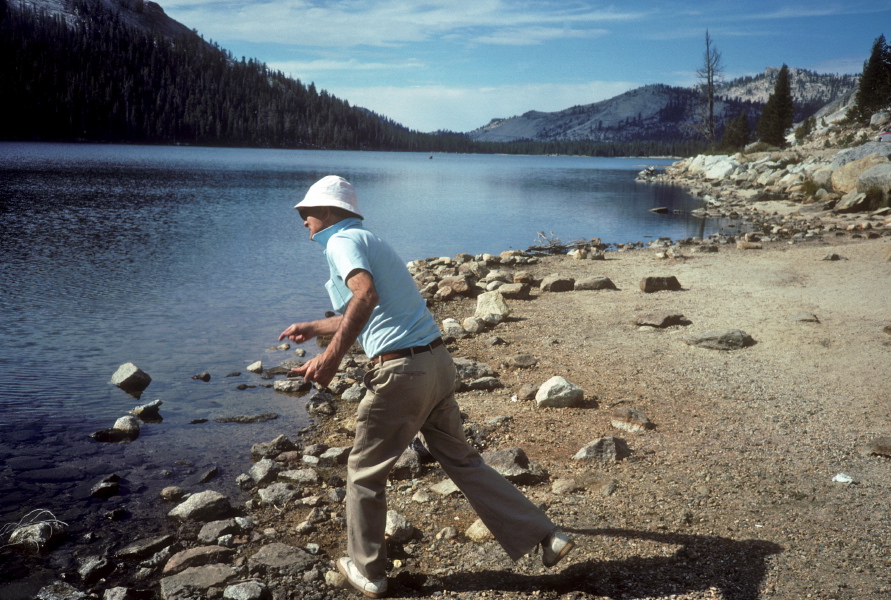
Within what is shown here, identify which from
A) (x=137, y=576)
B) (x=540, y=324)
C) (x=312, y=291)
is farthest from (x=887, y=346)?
(x=312, y=291)

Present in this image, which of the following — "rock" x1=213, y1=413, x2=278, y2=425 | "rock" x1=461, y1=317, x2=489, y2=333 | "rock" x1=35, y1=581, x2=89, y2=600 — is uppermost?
"rock" x1=461, y1=317, x2=489, y2=333

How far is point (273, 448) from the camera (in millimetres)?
6637

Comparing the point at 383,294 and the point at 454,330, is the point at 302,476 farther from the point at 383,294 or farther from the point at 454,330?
the point at 454,330

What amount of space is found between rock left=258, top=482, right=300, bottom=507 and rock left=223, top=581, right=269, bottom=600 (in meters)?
1.30

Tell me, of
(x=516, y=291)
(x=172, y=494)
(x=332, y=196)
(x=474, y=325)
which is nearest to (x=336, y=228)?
(x=332, y=196)

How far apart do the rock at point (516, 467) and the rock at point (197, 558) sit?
88.7 inches

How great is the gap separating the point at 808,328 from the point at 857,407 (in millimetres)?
3149

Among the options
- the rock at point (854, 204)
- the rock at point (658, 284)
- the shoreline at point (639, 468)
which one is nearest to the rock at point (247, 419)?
the shoreline at point (639, 468)

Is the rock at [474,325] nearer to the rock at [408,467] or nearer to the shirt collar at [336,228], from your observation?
the rock at [408,467]

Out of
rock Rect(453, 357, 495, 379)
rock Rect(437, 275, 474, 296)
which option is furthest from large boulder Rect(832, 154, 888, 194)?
rock Rect(453, 357, 495, 379)

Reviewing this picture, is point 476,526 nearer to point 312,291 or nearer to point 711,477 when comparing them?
point 711,477

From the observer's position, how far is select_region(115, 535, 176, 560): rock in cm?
484

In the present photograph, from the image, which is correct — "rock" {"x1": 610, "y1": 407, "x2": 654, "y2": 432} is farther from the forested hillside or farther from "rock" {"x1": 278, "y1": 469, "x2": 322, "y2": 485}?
the forested hillside

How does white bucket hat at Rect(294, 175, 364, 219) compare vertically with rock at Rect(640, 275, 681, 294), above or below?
above
